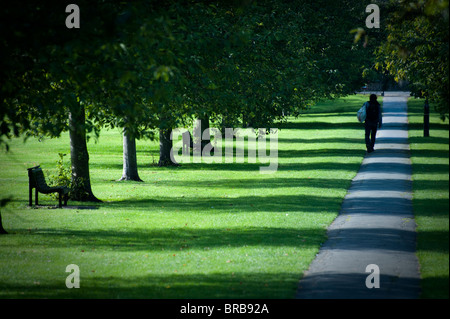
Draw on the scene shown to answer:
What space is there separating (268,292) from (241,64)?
8.68 metres

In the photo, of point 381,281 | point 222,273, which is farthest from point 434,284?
point 222,273

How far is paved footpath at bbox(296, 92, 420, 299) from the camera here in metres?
7.19

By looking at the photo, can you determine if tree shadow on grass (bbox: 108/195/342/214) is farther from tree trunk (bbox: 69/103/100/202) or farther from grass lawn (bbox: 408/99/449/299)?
grass lawn (bbox: 408/99/449/299)

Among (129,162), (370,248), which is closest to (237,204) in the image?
(370,248)

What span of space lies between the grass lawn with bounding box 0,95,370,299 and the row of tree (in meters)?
1.97

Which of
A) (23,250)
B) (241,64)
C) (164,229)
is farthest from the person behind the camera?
(241,64)

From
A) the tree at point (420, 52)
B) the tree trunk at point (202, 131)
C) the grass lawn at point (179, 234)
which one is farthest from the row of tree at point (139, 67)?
the tree trunk at point (202, 131)

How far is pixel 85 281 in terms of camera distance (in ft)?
26.7

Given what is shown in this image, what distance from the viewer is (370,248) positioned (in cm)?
924

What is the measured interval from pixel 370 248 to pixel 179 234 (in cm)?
387

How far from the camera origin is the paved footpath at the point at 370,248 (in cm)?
719

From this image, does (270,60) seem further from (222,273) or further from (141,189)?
(222,273)

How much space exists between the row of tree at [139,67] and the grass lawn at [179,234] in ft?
6.47

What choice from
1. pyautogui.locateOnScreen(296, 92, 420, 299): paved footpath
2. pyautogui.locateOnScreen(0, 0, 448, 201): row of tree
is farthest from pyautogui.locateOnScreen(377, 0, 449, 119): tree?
pyautogui.locateOnScreen(0, 0, 448, 201): row of tree
